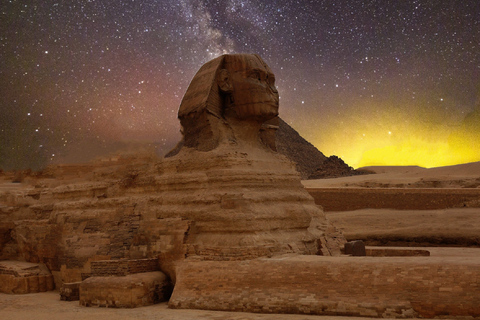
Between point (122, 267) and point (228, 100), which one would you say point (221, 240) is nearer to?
point (122, 267)

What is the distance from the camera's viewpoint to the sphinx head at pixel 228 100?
8.21 meters

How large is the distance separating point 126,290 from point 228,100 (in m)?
3.83

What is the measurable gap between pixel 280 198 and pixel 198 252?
1.70 metres

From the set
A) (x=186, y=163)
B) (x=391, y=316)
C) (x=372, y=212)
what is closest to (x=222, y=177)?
(x=186, y=163)

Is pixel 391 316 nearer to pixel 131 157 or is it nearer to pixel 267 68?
pixel 267 68

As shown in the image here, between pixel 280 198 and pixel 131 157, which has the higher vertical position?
pixel 131 157

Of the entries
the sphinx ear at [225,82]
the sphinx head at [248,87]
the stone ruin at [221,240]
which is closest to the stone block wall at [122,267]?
the stone ruin at [221,240]

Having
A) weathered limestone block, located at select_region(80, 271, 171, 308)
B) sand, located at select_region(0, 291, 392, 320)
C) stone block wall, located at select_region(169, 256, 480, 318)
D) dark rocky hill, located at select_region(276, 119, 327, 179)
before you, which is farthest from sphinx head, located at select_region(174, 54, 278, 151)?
dark rocky hill, located at select_region(276, 119, 327, 179)

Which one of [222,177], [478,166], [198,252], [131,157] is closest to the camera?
[198,252]

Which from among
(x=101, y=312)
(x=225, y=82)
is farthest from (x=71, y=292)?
(x=225, y=82)

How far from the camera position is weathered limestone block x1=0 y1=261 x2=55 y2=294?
30.7 ft

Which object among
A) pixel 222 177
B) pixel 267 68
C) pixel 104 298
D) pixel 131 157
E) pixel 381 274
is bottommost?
pixel 104 298

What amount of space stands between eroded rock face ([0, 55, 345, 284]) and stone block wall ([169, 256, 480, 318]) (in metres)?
0.45

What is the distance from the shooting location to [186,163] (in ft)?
26.8
